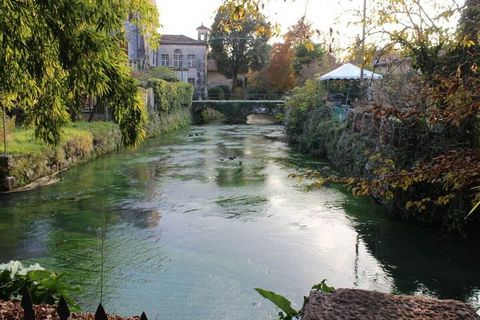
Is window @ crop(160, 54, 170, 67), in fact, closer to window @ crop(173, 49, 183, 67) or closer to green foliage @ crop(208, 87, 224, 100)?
window @ crop(173, 49, 183, 67)

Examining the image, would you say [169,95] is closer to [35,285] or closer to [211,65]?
[211,65]

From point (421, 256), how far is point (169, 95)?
28715 millimetres

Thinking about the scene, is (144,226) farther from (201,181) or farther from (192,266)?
(201,181)

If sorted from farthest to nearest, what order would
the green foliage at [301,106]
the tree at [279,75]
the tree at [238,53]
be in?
the tree at [238,53] < the tree at [279,75] < the green foliage at [301,106]

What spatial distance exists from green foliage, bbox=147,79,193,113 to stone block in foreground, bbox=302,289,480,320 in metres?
31.4

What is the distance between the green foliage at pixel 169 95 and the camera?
3400 cm

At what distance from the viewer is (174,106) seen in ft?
127

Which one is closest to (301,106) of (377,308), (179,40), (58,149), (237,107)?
(58,149)

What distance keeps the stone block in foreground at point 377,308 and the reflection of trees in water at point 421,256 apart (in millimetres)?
5657

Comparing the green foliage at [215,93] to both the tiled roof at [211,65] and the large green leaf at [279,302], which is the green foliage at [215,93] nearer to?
the tiled roof at [211,65]

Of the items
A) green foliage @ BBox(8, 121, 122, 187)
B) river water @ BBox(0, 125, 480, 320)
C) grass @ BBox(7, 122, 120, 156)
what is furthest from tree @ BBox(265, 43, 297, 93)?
river water @ BBox(0, 125, 480, 320)

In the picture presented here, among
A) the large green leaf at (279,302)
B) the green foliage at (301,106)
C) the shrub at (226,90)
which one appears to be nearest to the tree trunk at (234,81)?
the shrub at (226,90)

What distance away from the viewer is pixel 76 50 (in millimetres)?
3705

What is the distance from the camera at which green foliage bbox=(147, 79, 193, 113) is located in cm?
3400
